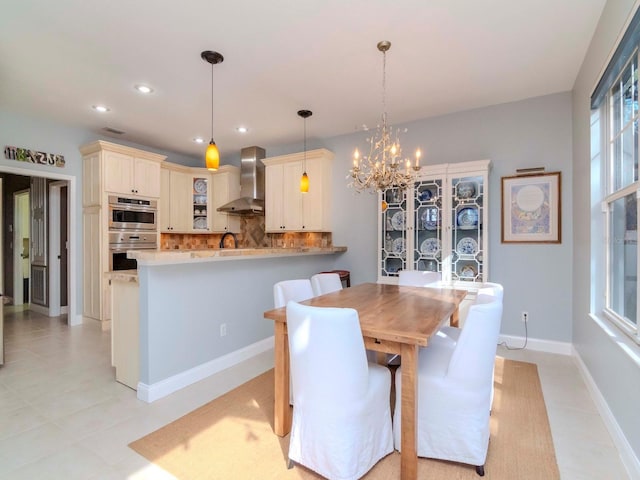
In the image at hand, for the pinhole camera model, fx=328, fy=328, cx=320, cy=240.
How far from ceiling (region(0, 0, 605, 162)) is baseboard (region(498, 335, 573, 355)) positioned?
266 cm

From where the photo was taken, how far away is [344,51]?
2.70 meters

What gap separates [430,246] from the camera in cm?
395

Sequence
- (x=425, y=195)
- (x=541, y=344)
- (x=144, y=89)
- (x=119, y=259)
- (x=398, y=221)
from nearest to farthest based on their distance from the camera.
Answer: (x=144, y=89) → (x=541, y=344) → (x=425, y=195) → (x=398, y=221) → (x=119, y=259)

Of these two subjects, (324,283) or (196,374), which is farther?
(324,283)

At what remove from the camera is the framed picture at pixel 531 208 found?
349 cm

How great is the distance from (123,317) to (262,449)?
1611 millimetres

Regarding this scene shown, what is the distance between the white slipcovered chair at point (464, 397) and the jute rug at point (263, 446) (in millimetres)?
121

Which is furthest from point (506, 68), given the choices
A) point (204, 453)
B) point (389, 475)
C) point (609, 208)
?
point (204, 453)

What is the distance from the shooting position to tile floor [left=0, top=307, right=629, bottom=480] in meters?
1.74

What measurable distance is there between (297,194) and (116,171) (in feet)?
8.31

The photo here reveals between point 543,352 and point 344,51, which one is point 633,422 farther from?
point 344,51

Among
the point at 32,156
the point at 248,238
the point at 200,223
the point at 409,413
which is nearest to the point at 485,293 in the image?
the point at 409,413

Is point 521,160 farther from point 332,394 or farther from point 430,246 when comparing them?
point 332,394

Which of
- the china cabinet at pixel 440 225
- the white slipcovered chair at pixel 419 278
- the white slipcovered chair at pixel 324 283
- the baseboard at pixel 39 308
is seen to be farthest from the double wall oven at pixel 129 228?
the white slipcovered chair at pixel 419 278
